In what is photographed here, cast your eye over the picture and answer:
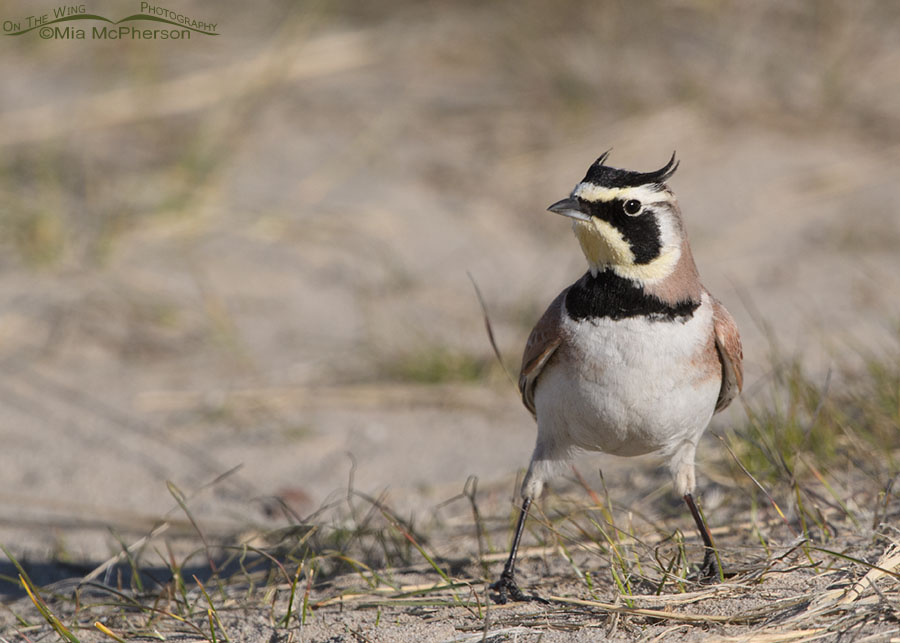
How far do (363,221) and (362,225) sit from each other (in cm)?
4

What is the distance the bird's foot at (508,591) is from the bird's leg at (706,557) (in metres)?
0.48

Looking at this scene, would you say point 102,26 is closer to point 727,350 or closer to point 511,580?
point 511,580

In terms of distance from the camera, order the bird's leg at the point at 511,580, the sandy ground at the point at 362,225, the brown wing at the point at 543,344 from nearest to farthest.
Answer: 1. the brown wing at the point at 543,344
2. the bird's leg at the point at 511,580
3. the sandy ground at the point at 362,225

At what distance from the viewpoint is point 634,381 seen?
2.84 m

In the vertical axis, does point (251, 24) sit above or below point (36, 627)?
above

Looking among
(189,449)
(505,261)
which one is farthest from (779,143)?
(189,449)

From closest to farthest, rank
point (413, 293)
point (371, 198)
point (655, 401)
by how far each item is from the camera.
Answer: point (655, 401) < point (413, 293) < point (371, 198)

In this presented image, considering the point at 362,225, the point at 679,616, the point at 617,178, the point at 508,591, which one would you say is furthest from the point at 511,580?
the point at 362,225

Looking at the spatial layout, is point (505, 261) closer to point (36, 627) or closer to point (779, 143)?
point (779, 143)

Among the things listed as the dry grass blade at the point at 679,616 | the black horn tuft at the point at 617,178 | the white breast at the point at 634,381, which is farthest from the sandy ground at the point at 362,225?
the black horn tuft at the point at 617,178

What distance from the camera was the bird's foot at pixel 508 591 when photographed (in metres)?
3.09

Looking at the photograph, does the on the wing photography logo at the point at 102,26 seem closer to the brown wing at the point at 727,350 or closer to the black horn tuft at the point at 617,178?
the black horn tuft at the point at 617,178

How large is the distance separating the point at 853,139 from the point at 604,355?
5.24m

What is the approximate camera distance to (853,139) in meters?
7.31
